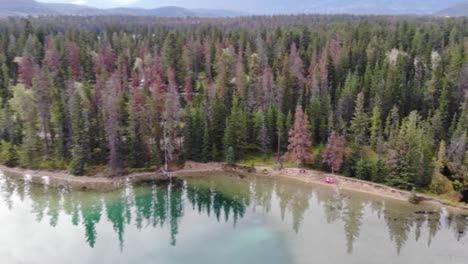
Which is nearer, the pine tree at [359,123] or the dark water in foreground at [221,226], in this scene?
the dark water in foreground at [221,226]

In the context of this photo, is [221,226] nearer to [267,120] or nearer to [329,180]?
[329,180]

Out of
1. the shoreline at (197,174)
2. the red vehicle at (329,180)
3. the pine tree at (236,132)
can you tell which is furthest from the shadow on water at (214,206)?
the pine tree at (236,132)

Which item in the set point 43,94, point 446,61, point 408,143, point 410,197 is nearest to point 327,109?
point 408,143

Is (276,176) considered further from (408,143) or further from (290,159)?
(408,143)

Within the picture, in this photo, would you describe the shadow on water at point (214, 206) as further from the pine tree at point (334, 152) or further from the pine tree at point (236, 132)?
the pine tree at point (236, 132)

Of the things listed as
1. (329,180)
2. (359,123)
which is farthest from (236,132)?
(359,123)

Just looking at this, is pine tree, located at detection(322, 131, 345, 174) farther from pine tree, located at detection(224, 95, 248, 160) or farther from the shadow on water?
pine tree, located at detection(224, 95, 248, 160)

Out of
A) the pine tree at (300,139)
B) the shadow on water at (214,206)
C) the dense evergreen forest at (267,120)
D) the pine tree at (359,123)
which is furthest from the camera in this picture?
the pine tree at (359,123)
